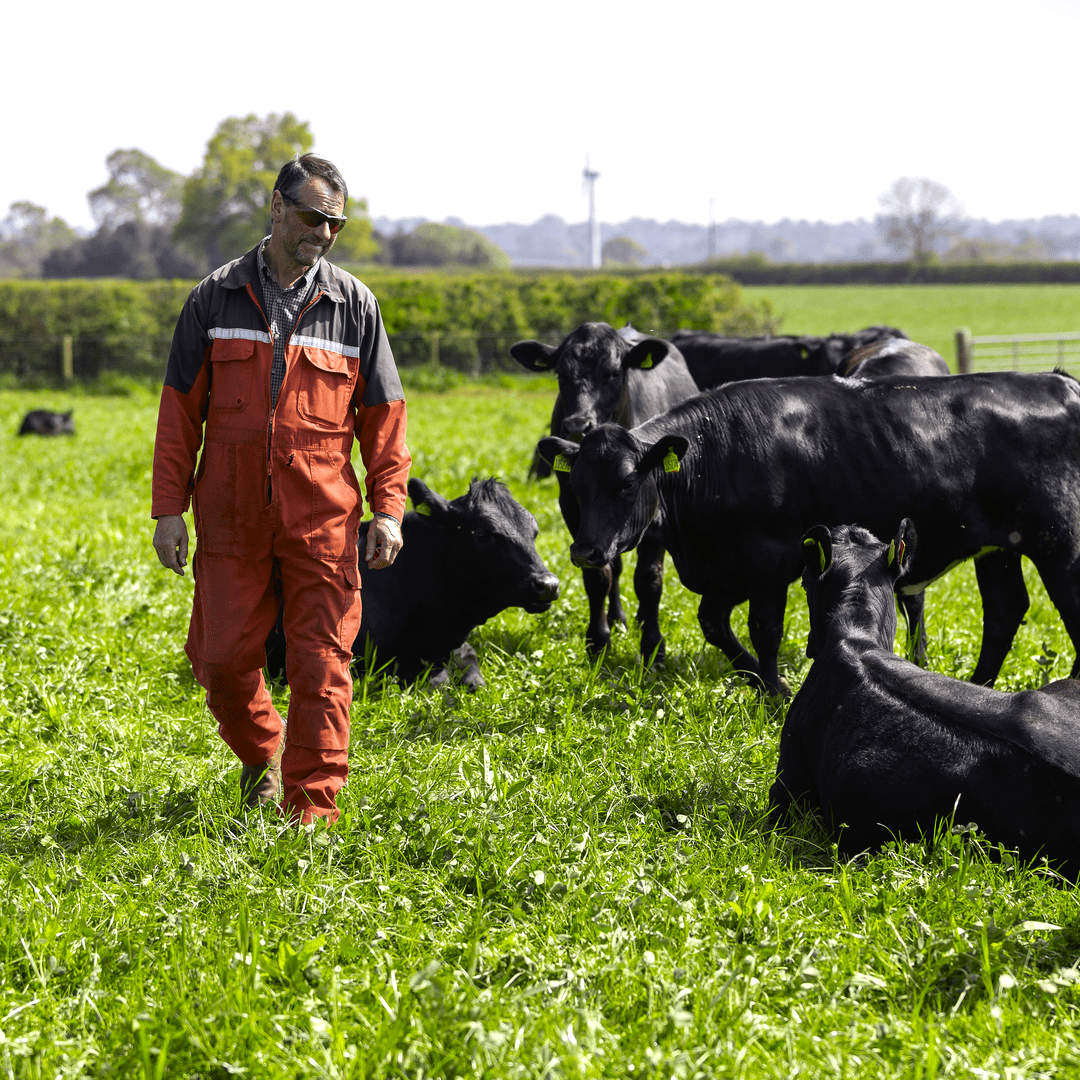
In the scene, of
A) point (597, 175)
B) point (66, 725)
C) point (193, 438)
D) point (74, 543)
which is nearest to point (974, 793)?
point (193, 438)

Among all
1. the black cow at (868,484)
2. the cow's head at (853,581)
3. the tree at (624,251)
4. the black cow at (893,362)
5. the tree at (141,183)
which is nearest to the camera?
the cow's head at (853,581)

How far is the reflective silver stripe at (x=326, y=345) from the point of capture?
12.0 feet

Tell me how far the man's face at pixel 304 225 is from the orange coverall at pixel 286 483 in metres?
0.12

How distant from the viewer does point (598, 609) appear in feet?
20.1

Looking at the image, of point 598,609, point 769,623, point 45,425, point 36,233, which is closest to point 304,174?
point 769,623

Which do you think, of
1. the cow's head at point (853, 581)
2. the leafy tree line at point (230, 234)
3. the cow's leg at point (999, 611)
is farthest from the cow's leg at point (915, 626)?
the leafy tree line at point (230, 234)

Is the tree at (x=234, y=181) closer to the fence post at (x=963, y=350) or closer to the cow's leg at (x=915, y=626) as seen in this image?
the fence post at (x=963, y=350)

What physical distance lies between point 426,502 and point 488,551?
0.45 metres

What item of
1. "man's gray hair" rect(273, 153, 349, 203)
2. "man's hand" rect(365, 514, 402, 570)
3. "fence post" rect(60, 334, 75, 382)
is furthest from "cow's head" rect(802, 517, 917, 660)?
"fence post" rect(60, 334, 75, 382)

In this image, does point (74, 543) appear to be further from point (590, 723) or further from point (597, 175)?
point (597, 175)

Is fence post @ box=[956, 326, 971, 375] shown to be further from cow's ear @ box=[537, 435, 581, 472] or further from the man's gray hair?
the man's gray hair

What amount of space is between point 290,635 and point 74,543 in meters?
5.78

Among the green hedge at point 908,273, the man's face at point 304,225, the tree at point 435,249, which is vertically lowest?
the man's face at point 304,225

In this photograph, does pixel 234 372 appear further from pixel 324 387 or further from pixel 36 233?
pixel 36 233
